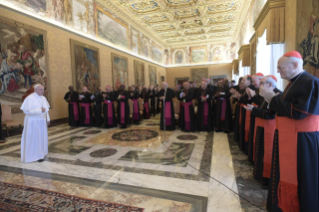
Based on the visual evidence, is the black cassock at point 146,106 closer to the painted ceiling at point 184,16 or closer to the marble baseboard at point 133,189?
the painted ceiling at point 184,16

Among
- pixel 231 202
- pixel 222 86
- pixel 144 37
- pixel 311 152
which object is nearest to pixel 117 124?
pixel 222 86

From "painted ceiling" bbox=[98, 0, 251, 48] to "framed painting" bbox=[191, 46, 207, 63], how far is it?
2.28 meters

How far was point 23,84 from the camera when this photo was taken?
21.9 feet

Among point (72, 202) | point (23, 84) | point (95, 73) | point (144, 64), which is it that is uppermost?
point (144, 64)

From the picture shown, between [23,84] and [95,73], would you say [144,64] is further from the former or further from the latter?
[23,84]

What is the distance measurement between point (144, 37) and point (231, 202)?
15.9 meters

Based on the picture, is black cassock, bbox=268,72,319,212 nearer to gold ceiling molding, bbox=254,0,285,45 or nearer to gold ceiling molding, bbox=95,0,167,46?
gold ceiling molding, bbox=254,0,285,45

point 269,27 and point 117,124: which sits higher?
point 269,27

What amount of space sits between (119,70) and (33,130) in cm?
892

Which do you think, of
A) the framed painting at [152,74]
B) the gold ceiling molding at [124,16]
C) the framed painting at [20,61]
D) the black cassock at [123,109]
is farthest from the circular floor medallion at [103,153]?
the framed painting at [152,74]

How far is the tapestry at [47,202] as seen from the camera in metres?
2.39

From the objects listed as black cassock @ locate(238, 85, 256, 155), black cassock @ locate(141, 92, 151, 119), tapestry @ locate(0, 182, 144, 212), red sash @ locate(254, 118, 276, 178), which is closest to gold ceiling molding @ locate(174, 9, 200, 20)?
black cassock @ locate(141, 92, 151, 119)

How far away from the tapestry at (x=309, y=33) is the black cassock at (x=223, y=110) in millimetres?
3186

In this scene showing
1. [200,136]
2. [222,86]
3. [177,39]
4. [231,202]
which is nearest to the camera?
[231,202]
